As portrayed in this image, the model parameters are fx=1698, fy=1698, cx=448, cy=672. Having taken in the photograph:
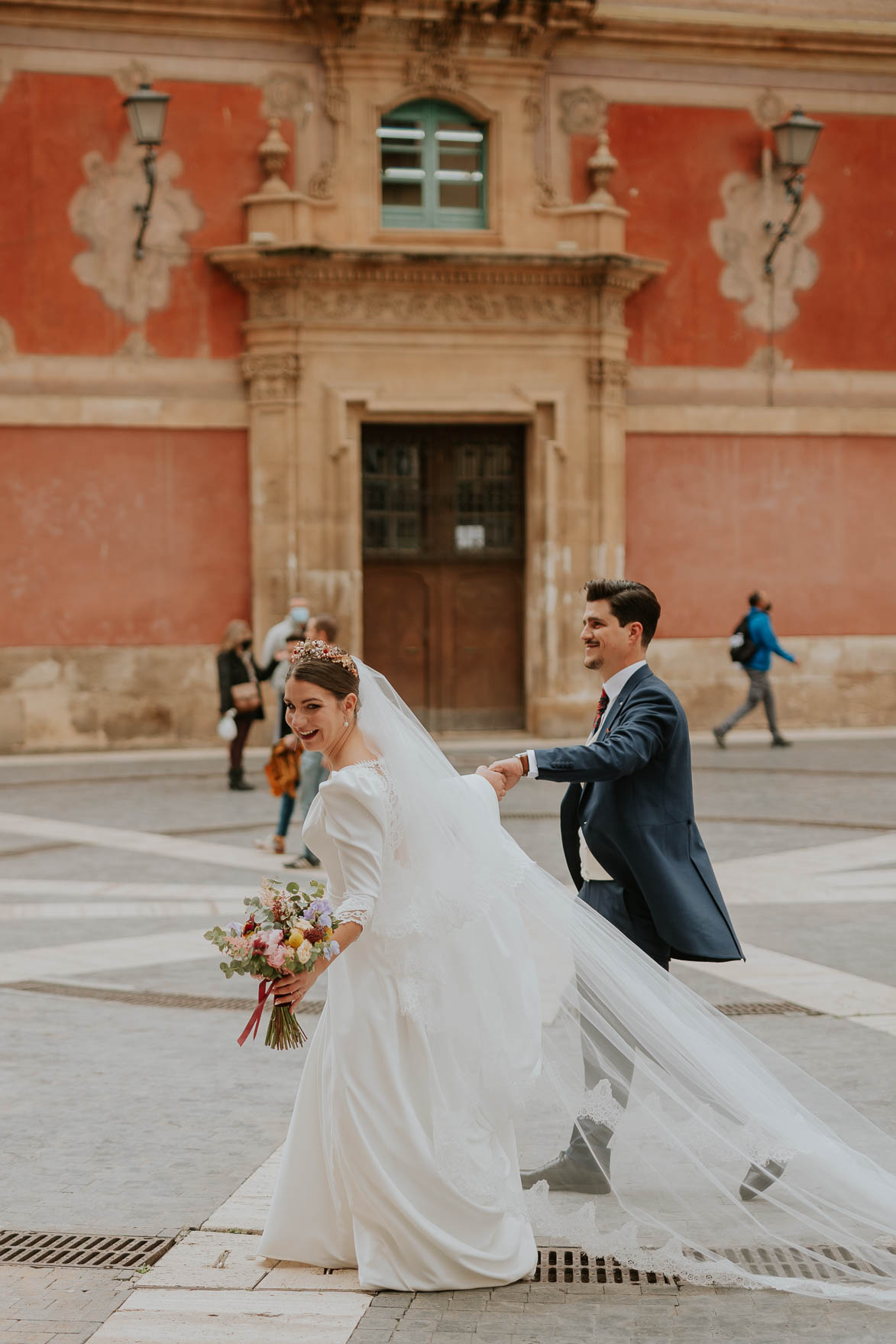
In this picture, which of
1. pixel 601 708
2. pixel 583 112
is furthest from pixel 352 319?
pixel 601 708

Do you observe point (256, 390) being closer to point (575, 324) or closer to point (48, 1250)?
point (575, 324)

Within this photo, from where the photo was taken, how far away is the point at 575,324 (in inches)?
740

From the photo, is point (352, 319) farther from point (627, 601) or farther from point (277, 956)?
point (277, 956)

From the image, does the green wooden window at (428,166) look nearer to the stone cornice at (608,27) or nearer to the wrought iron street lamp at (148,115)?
the stone cornice at (608,27)

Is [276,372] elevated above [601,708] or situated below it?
above

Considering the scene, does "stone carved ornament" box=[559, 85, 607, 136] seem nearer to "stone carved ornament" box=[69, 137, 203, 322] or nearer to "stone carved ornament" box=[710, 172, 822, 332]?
"stone carved ornament" box=[710, 172, 822, 332]

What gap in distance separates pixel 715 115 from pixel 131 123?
21.8 ft

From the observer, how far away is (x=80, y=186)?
59.3ft

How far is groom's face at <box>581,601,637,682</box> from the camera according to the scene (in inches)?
192

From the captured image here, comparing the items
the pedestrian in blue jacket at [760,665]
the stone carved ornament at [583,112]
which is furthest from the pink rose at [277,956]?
the stone carved ornament at [583,112]

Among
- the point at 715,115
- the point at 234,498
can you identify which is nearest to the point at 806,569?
the point at 715,115

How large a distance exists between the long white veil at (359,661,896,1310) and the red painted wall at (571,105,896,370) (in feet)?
51.2

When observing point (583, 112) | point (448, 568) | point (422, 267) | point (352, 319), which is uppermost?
point (583, 112)

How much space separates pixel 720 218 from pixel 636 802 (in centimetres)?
1598
